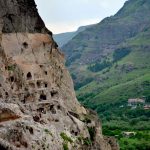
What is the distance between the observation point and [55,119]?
67688 millimetres

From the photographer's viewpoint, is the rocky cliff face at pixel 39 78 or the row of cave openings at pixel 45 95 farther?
the row of cave openings at pixel 45 95

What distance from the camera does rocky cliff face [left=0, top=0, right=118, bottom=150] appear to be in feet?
226

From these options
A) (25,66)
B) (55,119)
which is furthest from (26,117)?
(25,66)

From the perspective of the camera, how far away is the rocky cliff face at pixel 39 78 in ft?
226

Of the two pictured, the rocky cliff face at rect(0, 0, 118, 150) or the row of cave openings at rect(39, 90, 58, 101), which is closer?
the rocky cliff face at rect(0, 0, 118, 150)

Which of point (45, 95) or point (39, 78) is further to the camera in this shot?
point (39, 78)

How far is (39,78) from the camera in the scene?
8262 centimetres

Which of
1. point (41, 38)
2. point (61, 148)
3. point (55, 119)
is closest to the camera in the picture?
point (61, 148)

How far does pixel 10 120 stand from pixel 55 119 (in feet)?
76.6

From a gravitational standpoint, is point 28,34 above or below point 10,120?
above

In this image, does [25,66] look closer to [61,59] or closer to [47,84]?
[47,84]

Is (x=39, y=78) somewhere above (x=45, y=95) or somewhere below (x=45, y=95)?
above

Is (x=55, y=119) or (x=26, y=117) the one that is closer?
(x=26, y=117)

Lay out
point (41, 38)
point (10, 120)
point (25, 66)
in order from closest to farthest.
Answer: point (10, 120), point (25, 66), point (41, 38)
